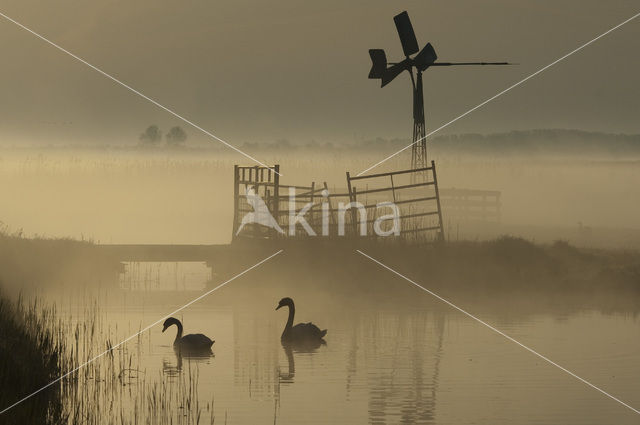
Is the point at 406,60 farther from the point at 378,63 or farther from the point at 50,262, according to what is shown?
the point at 50,262

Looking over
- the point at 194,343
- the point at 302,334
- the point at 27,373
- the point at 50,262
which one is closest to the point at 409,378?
the point at 302,334

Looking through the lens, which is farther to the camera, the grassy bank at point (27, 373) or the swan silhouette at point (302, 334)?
the swan silhouette at point (302, 334)

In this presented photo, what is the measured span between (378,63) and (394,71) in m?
0.87

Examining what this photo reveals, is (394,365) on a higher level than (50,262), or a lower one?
lower

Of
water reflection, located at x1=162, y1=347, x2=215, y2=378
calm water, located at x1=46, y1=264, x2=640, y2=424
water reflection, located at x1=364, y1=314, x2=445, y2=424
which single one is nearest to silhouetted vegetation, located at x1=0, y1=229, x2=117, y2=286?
calm water, located at x1=46, y1=264, x2=640, y2=424

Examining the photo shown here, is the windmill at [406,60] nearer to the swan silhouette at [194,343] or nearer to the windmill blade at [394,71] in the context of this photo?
the windmill blade at [394,71]

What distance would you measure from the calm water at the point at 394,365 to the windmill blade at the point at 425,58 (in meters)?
25.7

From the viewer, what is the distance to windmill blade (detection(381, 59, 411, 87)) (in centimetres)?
→ 5219

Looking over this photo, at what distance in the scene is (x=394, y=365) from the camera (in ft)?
62.6

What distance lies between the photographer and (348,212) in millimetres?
35844

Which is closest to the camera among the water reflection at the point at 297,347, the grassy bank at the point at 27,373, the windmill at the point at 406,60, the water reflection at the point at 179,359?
the grassy bank at the point at 27,373

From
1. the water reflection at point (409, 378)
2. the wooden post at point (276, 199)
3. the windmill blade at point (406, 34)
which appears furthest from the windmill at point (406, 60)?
the water reflection at point (409, 378)

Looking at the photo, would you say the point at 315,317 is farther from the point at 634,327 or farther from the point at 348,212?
the point at 348,212

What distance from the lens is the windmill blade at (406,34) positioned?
52.0 meters
